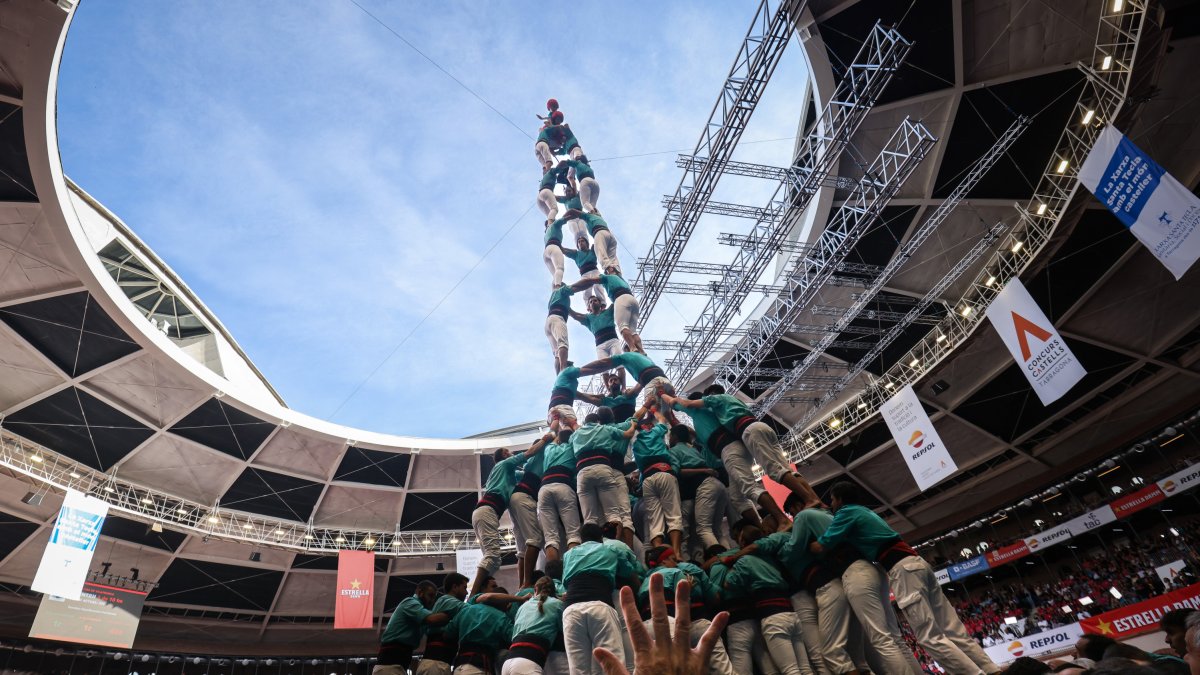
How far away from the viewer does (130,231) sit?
22.8 m

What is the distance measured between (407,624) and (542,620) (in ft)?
6.27

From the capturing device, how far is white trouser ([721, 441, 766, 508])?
24.5 ft

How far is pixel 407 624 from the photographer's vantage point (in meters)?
6.79

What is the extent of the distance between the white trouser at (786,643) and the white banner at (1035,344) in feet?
28.4

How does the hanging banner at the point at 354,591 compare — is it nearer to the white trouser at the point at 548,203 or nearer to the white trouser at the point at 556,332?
the white trouser at the point at 556,332

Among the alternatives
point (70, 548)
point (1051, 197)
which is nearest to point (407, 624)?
point (70, 548)

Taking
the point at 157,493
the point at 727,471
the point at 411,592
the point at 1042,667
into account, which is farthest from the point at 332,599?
the point at 1042,667

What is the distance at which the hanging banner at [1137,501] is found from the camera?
1898 cm

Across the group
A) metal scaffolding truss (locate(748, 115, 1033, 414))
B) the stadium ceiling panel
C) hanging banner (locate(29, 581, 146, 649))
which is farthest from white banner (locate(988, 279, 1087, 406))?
hanging banner (locate(29, 581, 146, 649))

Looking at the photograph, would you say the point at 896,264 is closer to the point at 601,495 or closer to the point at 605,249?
the point at 605,249

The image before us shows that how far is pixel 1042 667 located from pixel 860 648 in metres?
2.72

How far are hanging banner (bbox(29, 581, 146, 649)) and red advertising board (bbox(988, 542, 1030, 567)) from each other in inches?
1107

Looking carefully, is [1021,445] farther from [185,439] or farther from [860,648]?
[185,439]

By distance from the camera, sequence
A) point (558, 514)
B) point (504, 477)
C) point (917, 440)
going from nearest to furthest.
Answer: point (558, 514) → point (504, 477) → point (917, 440)
